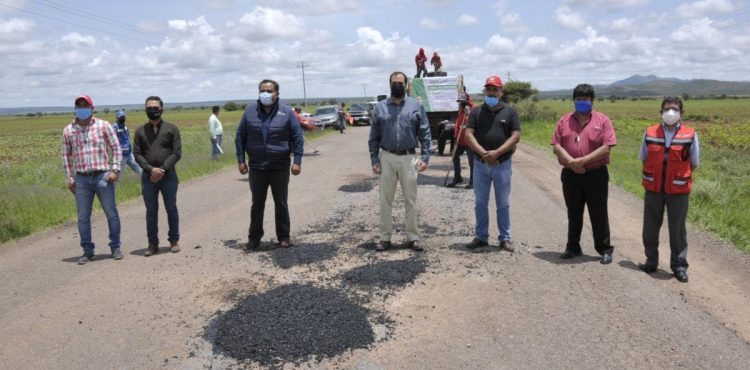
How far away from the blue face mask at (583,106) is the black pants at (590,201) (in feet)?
2.15

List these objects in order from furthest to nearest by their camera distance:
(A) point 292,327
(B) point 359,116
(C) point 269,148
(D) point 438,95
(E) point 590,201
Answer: (B) point 359,116
(D) point 438,95
(C) point 269,148
(E) point 590,201
(A) point 292,327

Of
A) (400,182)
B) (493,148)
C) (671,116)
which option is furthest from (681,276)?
(400,182)

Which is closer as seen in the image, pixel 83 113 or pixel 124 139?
pixel 83 113

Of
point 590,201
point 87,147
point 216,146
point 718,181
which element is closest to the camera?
point 590,201

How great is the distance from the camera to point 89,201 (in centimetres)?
646

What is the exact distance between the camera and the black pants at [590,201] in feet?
19.6

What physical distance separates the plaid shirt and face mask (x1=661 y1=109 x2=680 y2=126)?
241 inches

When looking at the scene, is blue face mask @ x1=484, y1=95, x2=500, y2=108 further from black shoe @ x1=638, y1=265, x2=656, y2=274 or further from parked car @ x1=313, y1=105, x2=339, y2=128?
parked car @ x1=313, y1=105, x2=339, y2=128

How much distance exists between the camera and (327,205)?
9.51m

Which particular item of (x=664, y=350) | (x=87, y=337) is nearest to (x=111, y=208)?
(x=87, y=337)

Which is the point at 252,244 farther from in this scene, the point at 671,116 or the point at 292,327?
the point at 671,116

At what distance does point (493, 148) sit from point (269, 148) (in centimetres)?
269

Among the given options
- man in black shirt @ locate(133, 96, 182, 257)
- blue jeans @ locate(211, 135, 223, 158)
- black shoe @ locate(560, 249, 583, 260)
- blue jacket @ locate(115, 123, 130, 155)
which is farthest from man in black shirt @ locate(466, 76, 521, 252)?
blue jeans @ locate(211, 135, 223, 158)

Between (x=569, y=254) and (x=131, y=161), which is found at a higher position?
(x=131, y=161)
